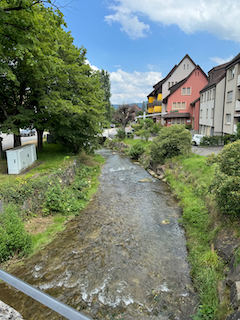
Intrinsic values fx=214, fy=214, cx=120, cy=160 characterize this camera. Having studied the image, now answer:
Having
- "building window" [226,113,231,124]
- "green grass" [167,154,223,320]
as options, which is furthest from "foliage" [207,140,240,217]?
"building window" [226,113,231,124]

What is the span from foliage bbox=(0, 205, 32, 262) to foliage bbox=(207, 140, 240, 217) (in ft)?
25.4

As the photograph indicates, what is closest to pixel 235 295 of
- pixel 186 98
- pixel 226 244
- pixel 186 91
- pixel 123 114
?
pixel 226 244

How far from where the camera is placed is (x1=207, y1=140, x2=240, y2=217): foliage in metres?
7.44

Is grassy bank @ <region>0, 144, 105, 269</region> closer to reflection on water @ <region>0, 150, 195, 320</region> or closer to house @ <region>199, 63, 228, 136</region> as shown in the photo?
reflection on water @ <region>0, 150, 195, 320</region>

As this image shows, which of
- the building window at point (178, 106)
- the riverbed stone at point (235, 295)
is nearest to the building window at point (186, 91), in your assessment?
the building window at point (178, 106)

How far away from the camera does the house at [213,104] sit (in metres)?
29.6

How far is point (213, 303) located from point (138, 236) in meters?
4.63

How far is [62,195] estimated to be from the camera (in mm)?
12648

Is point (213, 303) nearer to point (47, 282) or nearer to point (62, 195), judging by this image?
point (47, 282)

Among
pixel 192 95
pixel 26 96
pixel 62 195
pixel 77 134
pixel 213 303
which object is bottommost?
pixel 213 303

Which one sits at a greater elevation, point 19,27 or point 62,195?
point 19,27

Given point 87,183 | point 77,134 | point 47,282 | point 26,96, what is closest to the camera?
point 47,282

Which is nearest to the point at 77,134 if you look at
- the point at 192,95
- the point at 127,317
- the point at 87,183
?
the point at 87,183

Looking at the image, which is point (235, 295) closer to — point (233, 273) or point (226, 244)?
point (233, 273)
